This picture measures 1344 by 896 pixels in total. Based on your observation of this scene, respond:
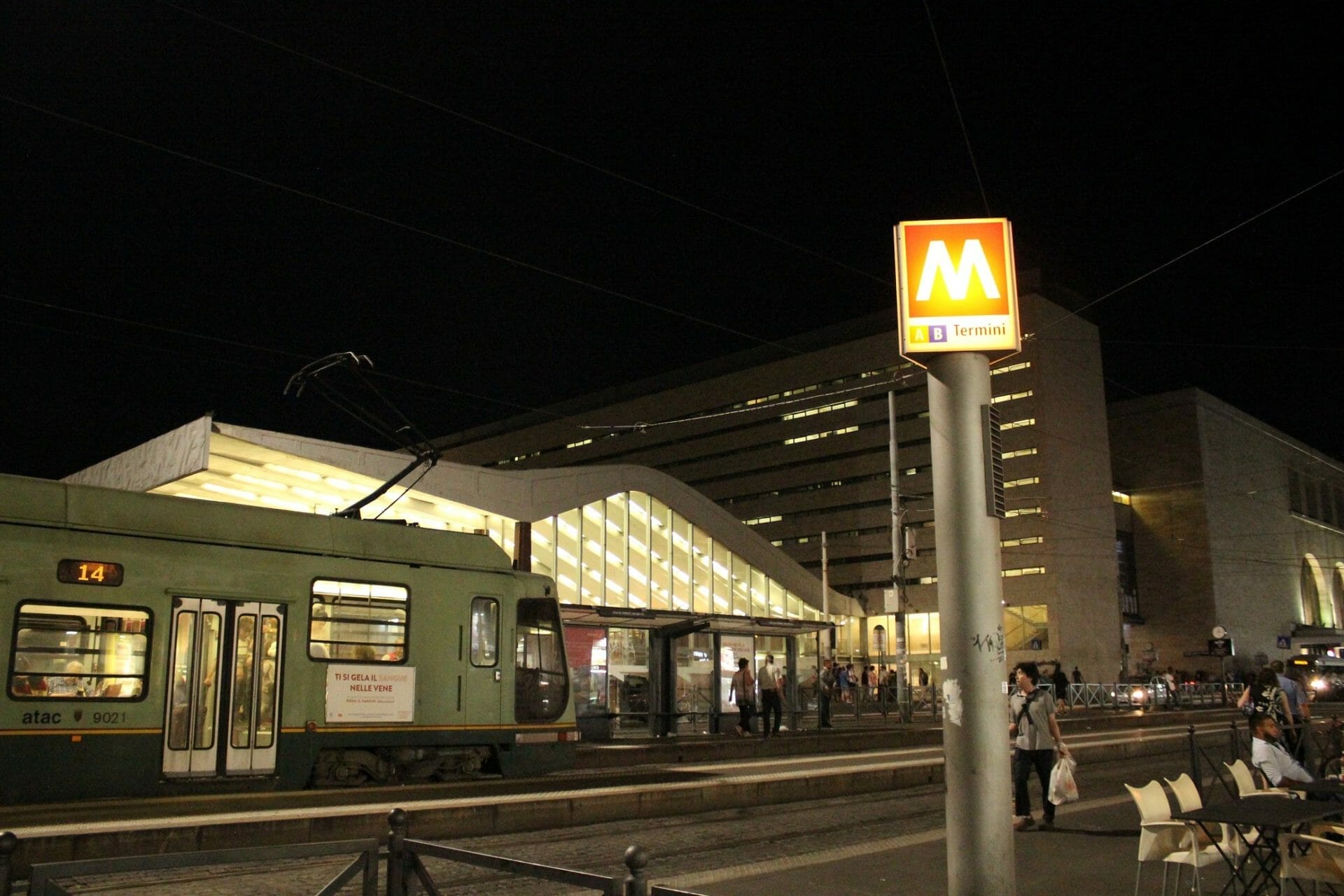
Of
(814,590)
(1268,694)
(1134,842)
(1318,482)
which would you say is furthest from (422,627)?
(1318,482)

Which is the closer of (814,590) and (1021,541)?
(814,590)

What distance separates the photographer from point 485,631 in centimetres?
1520

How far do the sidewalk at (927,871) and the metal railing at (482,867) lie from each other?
3.23m

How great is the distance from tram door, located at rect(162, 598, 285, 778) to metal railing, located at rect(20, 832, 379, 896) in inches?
328

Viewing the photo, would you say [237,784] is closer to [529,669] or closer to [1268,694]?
[529,669]

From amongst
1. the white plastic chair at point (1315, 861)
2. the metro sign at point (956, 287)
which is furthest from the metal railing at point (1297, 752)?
the metro sign at point (956, 287)

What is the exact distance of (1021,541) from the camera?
70.9 metres

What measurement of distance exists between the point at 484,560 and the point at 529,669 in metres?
1.69

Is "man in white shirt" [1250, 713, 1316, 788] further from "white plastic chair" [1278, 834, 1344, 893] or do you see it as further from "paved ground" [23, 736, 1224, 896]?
"white plastic chair" [1278, 834, 1344, 893]

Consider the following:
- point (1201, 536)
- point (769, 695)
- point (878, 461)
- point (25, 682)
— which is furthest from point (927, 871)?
point (1201, 536)

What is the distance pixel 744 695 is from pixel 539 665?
28.4ft

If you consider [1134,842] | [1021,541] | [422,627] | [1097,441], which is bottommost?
[1134,842]

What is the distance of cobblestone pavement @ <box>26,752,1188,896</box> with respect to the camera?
8.59m

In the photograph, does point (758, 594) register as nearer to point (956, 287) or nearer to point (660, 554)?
point (660, 554)
